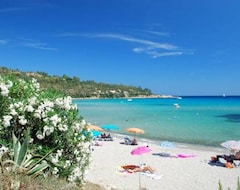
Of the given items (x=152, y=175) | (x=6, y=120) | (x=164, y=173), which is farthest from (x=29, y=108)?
(x=164, y=173)

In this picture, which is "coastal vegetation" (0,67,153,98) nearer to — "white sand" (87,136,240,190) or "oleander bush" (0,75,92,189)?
"white sand" (87,136,240,190)

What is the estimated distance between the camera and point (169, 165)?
54.3 feet

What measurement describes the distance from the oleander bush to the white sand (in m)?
4.96

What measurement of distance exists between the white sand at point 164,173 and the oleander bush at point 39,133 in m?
4.96

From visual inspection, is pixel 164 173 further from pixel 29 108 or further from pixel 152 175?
pixel 29 108

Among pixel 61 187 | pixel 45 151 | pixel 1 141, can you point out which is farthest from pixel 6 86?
pixel 61 187

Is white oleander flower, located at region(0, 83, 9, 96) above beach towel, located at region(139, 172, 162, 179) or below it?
above

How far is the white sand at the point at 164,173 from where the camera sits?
40.7 ft

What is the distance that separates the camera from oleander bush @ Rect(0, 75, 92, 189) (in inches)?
202

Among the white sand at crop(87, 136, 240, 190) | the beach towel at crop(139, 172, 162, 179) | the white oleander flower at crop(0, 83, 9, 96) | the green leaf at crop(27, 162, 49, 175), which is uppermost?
the white oleander flower at crop(0, 83, 9, 96)

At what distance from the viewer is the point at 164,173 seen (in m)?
14.6

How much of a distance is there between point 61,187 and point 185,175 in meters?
10.8

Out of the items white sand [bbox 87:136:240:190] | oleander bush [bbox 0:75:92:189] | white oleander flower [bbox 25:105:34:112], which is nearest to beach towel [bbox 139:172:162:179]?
white sand [bbox 87:136:240:190]

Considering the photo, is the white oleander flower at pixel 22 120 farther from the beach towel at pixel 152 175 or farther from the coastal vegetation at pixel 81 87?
the coastal vegetation at pixel 81 87
